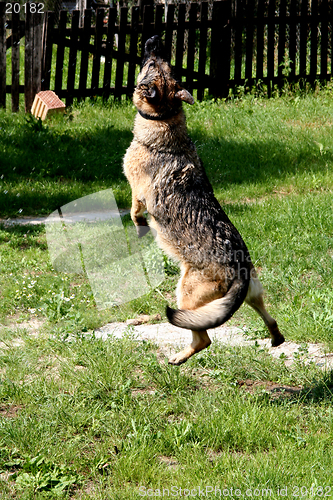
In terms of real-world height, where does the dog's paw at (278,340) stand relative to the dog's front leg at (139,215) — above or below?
below

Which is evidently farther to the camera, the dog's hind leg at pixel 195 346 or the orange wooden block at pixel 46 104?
the orange wooden block at pixel 46 104

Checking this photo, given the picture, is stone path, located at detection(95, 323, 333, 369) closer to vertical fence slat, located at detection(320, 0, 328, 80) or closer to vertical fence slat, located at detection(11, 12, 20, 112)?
vertical fence slat, located at detection(11, 12, 20, 112)

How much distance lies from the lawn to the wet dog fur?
0.44 m

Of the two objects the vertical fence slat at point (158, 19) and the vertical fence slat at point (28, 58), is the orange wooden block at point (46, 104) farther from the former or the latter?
the vertical fence slat at point (158, 19)

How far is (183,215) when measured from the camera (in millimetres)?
3697

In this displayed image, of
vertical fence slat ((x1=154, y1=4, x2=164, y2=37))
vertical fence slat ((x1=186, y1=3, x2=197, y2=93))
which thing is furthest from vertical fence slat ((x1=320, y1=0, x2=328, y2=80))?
vertical fence slat ((x1=154, y1=4, x2=164, y2=37))

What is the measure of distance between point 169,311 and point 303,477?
1.26 metres

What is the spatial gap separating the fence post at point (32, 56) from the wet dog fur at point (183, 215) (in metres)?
7.31

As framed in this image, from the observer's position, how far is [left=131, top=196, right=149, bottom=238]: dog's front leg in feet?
13.0

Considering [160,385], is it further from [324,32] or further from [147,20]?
[324,32]

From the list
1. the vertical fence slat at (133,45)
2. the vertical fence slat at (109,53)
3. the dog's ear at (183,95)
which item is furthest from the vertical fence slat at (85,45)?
the dog's ear at (183,95)

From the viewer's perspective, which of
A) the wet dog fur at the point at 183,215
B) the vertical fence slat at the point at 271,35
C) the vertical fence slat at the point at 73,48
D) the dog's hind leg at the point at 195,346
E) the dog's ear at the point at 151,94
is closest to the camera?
the wet dog fur at the point at 183,215

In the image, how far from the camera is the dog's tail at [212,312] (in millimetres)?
3201

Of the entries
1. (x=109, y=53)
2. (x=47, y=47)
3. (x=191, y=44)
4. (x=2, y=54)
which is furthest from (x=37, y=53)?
(x=191, y=44)
